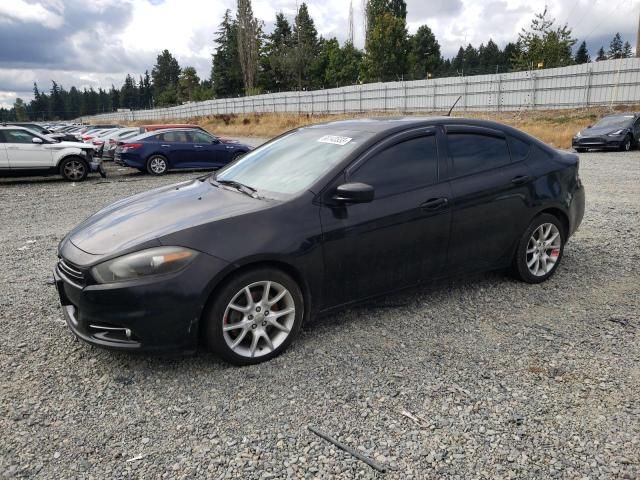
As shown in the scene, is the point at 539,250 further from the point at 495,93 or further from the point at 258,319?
the point at 495,93

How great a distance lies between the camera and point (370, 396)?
9.64 ft

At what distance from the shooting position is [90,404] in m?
2.92

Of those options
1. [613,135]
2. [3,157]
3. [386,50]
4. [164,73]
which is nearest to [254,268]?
[3,157]

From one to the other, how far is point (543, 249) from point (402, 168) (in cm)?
178

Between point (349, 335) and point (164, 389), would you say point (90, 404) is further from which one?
point (349, 335)

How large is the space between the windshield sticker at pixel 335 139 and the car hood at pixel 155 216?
844mm

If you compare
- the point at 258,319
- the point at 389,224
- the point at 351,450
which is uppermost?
the point at 389,224

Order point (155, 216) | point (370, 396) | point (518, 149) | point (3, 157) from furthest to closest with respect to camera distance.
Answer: point (3, 157) → point (518, 149) → point (155, 216) → point (370, 396)

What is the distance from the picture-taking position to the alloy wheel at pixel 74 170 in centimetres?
1338

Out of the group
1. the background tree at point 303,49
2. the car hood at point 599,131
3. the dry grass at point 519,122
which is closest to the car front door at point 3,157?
the dry grass at point 519,122

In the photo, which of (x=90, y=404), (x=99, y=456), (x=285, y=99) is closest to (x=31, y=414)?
(x=90, y=404)

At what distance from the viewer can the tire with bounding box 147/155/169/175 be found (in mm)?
14881

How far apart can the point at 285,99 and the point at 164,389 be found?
4681 centimetres

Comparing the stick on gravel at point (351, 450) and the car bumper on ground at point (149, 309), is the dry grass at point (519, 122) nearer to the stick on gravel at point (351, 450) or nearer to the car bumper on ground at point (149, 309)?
the car bumper on ground at point (149, 309)
